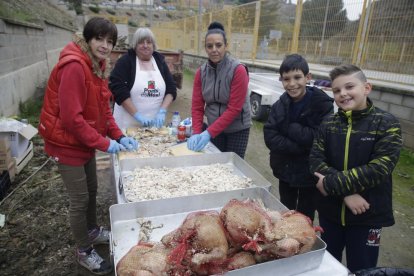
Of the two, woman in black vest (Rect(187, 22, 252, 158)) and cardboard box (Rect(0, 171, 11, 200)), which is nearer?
woman in black vest (Rect(187, 22, 252, 158))

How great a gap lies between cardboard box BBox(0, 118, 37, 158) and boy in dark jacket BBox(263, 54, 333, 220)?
11.3ft

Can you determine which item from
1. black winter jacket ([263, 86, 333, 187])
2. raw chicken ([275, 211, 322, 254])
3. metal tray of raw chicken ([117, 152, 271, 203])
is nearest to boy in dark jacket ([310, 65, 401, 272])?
black winter jacket ([263, 86, 333, 187])

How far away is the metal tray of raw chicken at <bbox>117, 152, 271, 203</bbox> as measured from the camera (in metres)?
1.85

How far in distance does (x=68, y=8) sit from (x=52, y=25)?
24.2 meters

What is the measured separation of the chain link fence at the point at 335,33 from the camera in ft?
17.7

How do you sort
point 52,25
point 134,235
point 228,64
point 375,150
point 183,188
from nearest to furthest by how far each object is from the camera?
point 134,235
point 375,150
point 183,188
point 228,64
point 52,25

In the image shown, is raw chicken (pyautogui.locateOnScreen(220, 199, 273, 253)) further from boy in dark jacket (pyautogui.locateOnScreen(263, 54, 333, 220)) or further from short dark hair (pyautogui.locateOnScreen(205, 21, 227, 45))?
short dark hair (pyautogui.locateOnScreen(205, 21, 227, 45))

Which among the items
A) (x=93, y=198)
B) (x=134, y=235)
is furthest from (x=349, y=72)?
(x=93, y=198)

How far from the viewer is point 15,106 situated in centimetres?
584

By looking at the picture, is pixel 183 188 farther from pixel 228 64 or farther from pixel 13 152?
pixel 13 152

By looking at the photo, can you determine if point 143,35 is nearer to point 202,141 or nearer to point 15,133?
point 202,141

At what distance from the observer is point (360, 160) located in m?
1.67

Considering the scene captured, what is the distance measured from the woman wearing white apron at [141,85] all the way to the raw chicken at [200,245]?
2.12 metres

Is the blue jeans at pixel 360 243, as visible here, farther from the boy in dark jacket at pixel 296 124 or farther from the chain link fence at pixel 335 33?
the chain link fence at pixel 335 33
